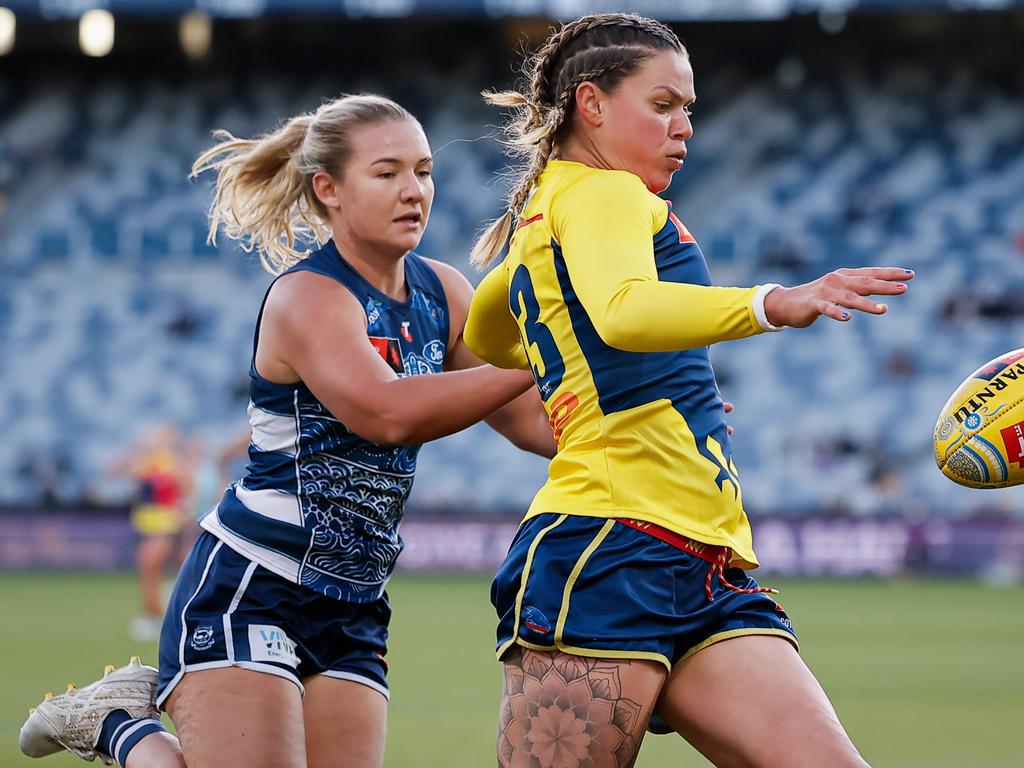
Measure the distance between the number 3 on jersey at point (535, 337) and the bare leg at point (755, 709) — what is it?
76 centimetres

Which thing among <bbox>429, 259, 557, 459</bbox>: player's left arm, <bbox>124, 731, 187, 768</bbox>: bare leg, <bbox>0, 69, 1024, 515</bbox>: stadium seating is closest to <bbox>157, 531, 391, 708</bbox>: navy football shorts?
<bbox>124, 731, 187, 768</bbox>: bare leg

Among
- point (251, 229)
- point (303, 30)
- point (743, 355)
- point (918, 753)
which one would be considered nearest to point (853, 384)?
point (743, 355)

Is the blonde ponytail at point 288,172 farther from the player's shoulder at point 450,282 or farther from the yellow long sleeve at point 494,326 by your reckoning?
the yellow long sleeve at point 494,326

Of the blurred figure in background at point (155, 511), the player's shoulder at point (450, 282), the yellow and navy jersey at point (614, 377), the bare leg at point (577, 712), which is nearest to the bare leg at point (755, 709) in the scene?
the bare leg at point (577, 712)

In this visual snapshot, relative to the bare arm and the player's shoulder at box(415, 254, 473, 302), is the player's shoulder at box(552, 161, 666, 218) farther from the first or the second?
the player's shoulder at box(415, 254, 473, 302)

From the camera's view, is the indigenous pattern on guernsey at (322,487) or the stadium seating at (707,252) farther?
the stadium seating at (707,252)

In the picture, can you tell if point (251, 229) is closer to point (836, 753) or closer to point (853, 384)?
point (836, 753)

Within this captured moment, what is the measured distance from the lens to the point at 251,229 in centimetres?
487

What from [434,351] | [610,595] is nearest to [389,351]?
[434,351]

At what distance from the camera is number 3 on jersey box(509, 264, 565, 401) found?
369cm

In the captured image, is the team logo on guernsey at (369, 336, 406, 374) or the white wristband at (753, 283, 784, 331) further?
the team logo on guernsey at (369, 336, 406, 374)

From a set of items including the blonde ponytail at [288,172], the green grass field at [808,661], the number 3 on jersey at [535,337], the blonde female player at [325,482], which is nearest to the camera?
the number 3 on jersey at [535,337]

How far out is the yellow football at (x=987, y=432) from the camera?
3816mm

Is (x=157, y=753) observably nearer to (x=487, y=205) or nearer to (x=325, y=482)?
(x=325, y=482)
